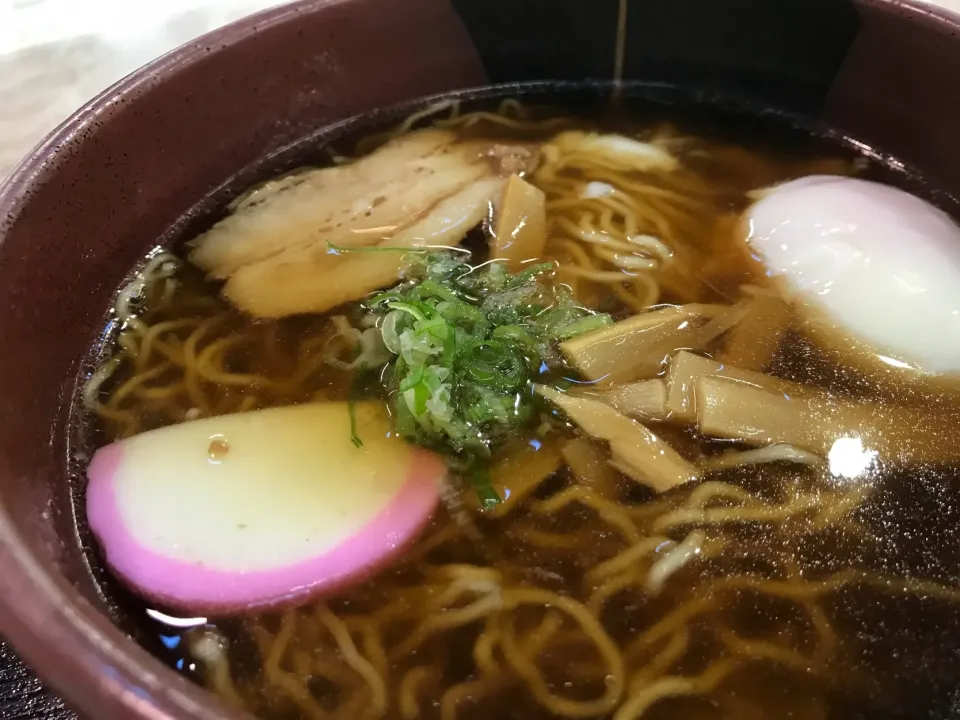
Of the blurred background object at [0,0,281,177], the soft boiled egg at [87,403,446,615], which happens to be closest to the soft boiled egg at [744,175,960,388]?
the soft boiled egg at [87,403,446,615]

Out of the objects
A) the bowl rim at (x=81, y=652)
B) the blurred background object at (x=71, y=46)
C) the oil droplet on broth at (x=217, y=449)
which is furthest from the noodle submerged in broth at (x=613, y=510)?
the blurred background object at (x=71, y=46)

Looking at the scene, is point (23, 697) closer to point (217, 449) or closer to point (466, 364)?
point (217, 449)

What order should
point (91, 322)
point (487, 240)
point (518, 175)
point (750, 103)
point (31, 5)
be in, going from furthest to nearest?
1. point (31, 5)
2. point (750, 103)
3. point (518, 175)
4. point (487, 240)
5. point (91, 322)

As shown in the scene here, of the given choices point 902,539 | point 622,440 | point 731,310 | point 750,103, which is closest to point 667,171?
point 750,103

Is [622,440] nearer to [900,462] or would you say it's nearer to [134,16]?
[900,462]

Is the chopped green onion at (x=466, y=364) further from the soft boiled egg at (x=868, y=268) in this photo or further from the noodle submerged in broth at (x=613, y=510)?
the soft boiled egg at (x=868, y=268)

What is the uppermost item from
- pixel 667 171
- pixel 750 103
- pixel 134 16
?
pixel 134 16

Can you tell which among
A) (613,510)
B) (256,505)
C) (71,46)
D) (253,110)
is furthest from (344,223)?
(71,46)
